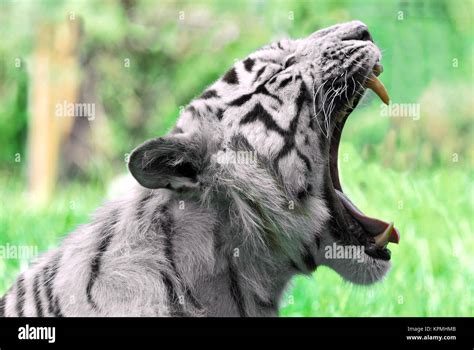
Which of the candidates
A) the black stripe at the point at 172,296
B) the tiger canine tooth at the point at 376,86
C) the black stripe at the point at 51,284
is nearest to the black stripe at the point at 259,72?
the tiger canine tooth at the point at 376,86

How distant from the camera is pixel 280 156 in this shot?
294 centimetres

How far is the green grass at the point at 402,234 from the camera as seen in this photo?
4.20 m

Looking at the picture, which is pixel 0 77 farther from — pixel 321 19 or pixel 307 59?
pixel 307 59

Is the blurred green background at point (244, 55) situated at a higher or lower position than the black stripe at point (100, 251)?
higher

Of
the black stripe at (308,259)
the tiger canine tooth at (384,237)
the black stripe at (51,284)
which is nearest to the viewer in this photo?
the black stripe at (51,284)

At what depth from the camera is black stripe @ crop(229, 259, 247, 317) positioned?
2859 millimetres

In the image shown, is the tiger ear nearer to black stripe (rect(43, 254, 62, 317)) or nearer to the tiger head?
the tiger head

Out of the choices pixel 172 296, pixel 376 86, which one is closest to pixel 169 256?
pixel 172 296

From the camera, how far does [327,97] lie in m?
3.09

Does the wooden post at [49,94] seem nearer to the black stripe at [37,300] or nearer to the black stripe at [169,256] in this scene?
the black stripe at [37,300]

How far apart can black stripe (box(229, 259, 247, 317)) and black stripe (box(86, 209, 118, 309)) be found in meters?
0.51

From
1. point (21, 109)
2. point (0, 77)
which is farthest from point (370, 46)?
point (21, 109)

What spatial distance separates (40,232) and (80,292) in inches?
82.6
